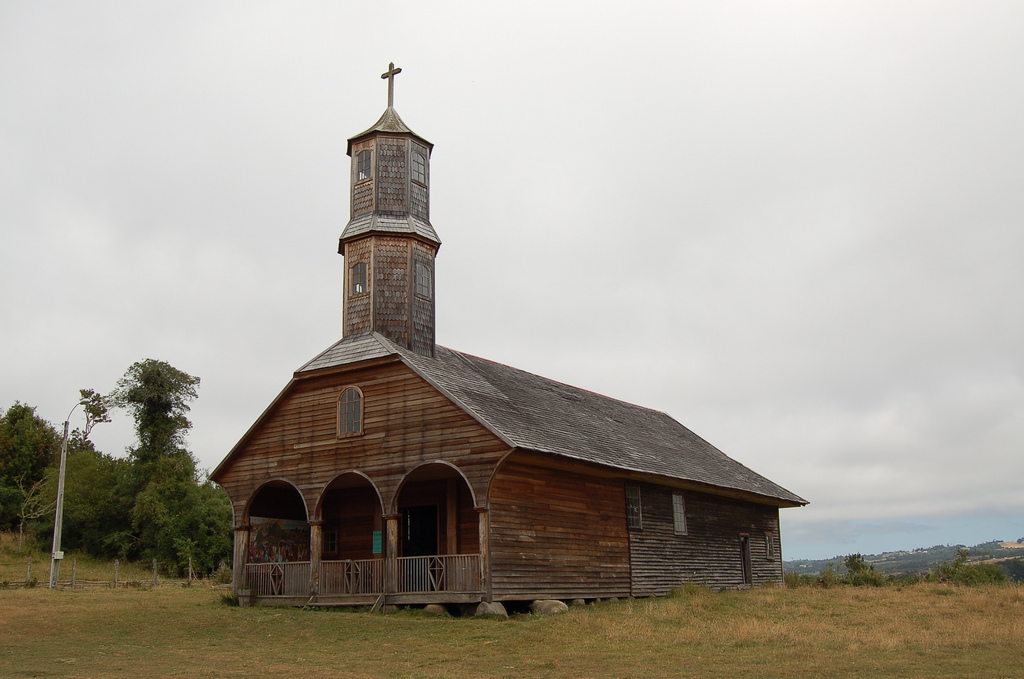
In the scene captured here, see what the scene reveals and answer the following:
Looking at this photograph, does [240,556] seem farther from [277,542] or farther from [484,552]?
[484,552]

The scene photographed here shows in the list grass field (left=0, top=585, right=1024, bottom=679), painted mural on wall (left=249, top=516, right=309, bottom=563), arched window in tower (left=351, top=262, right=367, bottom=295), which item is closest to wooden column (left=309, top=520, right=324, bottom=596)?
grass field (left=0, top=585, right=1024, bottom=679)

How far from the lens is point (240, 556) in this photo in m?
25.7

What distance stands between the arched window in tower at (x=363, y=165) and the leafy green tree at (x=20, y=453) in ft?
111

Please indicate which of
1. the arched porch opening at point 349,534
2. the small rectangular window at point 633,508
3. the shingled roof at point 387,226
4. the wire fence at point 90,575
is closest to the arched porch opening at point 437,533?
the arched porch opening at point 349,534

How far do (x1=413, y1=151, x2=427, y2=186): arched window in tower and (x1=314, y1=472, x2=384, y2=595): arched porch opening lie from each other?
9370mm

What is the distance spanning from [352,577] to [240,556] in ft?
14.0

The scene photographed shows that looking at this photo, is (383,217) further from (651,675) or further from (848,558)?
(848,558)

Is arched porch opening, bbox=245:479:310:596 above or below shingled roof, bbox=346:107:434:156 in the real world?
below

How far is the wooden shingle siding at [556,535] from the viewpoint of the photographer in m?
21.6

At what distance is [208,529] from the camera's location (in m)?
47.1

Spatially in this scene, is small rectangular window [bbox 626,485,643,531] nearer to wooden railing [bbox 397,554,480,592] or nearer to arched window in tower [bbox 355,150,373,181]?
wooden railing [bbox 397,554,480,592]

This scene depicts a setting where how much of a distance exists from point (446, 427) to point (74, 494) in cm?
3579

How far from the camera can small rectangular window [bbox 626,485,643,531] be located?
26.5m

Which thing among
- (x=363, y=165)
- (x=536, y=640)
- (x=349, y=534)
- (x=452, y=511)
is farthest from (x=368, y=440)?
(x=363, y=165)
